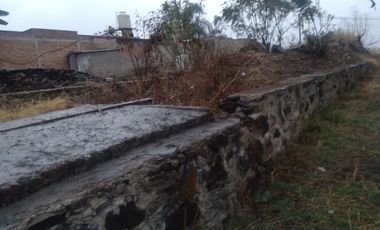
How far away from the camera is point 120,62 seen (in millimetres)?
14875

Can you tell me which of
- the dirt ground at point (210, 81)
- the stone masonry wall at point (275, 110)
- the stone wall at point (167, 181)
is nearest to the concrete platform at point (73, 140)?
the stone wall at point (167, 181)

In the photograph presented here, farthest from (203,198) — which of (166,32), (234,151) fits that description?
(166,32)

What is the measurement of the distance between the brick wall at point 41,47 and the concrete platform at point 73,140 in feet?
41.3

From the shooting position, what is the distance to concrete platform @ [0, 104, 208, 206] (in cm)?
131

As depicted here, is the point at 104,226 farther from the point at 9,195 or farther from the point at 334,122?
the point at 334,122

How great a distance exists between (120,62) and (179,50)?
10985 mm

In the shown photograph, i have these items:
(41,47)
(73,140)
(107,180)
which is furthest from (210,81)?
(41,47)

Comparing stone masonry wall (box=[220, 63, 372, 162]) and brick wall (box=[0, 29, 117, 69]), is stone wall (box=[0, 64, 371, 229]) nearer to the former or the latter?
stone masonry wall (box=[220, 63, 372, 162])

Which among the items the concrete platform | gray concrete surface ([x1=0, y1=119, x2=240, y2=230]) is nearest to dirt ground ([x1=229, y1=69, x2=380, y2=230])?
gray concrete surface ([x1=0, y1=119, x2=240, y2=230])

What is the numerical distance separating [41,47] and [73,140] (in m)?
14.4

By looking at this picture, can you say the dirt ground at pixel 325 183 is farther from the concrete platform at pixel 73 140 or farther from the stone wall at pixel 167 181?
the concrete platform at pixel 73 140

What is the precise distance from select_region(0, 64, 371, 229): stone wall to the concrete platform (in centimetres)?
1

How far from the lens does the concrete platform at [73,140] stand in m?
1.31

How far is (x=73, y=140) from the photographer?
174 centimetres
